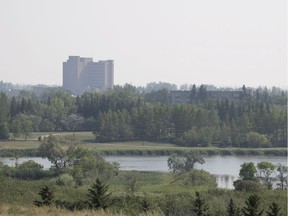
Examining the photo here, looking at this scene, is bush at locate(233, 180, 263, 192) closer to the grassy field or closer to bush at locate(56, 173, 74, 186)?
bush at locate(56, 173, 74, 186)

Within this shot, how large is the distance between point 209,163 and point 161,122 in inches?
759

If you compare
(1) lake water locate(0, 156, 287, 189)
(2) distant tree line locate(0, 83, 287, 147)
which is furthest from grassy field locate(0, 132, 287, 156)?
(2) distant tree line locate(0, 83, 287, 147)

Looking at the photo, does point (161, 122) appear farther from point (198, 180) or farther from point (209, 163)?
point (198, 180)

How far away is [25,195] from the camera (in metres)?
20.1

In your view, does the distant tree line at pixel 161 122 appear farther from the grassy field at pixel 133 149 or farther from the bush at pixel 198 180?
the bush at pixel 198 180

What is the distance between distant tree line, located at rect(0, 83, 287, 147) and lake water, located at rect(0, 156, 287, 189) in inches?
323

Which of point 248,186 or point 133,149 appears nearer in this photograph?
point 248,186

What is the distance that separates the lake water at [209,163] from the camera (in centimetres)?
4369

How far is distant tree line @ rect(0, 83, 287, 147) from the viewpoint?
66.6 meters

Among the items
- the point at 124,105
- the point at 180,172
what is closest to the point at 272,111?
the point at 124,105

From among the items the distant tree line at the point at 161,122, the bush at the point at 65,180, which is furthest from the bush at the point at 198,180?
the distant tree line at the point at 161,122

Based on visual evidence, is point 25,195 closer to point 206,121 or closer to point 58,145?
point 58,145

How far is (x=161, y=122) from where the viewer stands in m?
71.3

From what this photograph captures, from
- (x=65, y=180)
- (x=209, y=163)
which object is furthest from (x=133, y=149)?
(x=65, y=180)
